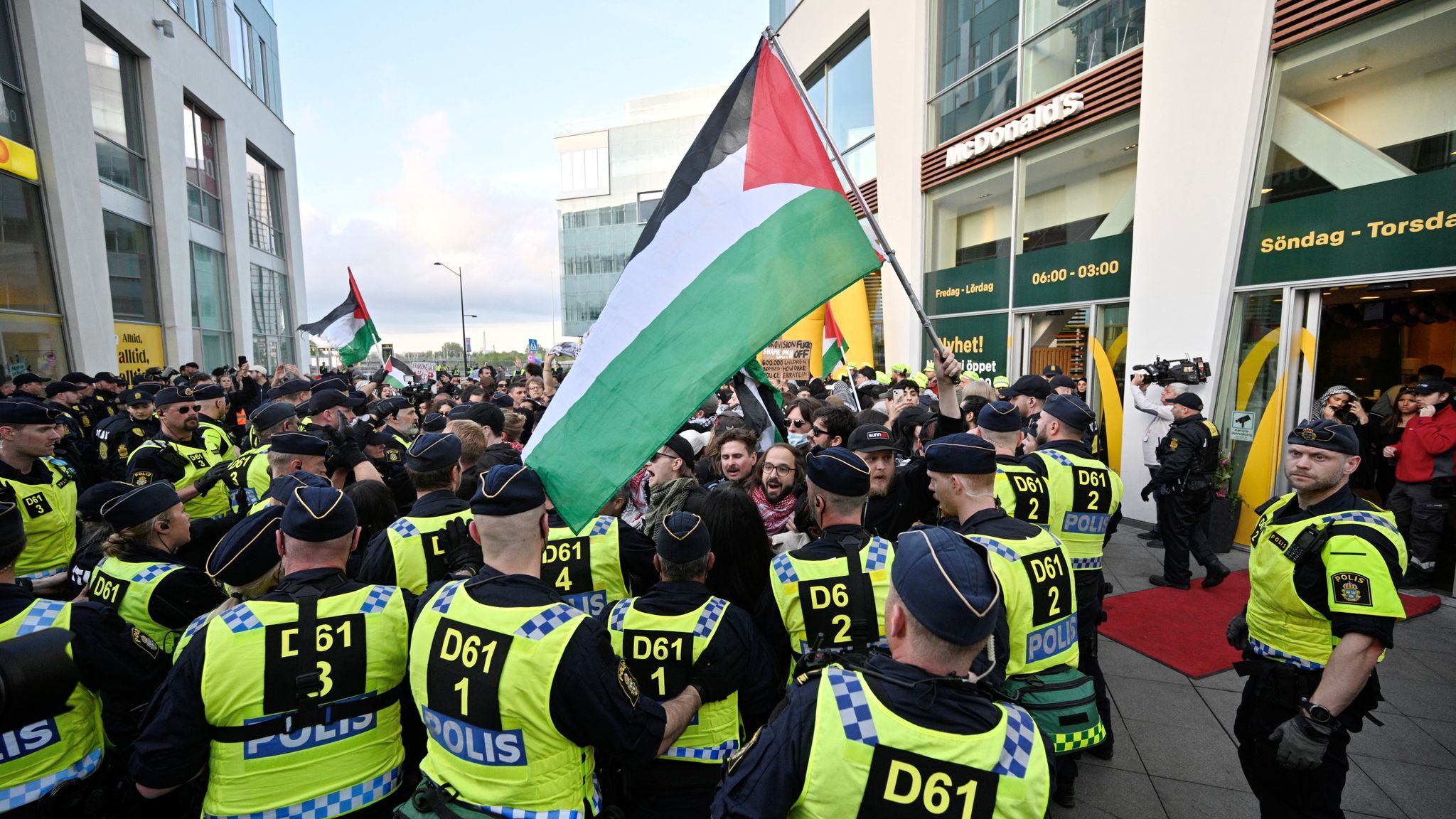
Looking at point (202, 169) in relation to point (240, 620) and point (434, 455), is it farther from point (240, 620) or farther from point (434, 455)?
point (240, 620)

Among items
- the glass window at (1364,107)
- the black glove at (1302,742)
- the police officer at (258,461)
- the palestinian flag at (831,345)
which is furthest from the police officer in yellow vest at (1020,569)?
the glass window at (1364,107)

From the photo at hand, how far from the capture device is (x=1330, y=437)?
2.98 metres

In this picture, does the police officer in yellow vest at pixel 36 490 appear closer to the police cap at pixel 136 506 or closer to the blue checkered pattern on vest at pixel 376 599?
the police cap at pixel 136 506

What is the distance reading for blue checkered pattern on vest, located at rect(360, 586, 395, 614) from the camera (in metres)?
2.29

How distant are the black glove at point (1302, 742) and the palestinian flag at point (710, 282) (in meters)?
2.61

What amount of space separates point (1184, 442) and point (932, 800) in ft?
22.0

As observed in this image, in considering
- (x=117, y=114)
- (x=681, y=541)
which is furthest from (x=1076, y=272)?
(x=117, y=114)

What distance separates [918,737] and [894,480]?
2.70 m

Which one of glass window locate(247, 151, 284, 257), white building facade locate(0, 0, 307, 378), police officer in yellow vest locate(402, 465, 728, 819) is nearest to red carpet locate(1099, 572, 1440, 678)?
police officer in yellow vest locate(402, 465, 728, 819)

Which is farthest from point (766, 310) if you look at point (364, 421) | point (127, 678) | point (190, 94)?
point (190, 94)

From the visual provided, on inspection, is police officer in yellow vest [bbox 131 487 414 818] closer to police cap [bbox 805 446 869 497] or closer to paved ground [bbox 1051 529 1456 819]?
police cap [bbox 805 446 869 497]

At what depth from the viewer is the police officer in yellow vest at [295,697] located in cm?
207

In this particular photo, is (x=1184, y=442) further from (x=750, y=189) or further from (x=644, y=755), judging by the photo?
(x=644, y=755)

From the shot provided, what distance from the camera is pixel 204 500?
542 centimetres
